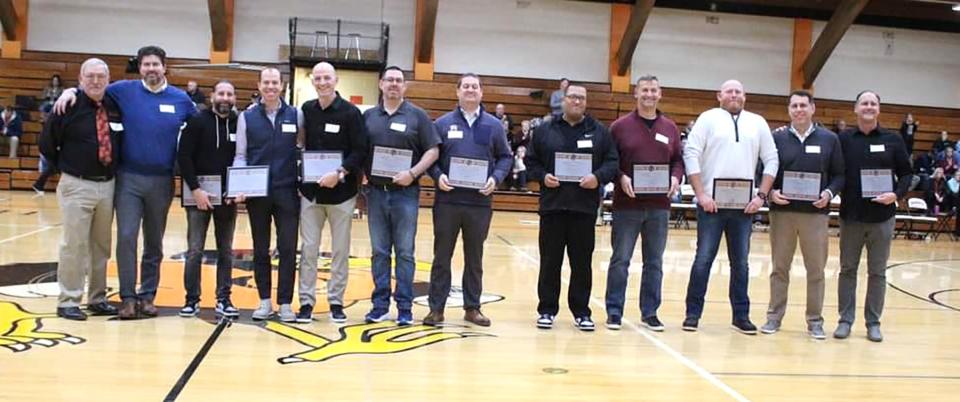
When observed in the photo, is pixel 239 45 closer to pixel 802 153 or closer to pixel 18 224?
pixel 18 224

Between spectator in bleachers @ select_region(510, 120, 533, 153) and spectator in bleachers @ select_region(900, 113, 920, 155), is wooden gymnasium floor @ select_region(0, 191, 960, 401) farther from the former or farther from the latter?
spectator in bleachers @ select_region(900, 113, 920, 155)

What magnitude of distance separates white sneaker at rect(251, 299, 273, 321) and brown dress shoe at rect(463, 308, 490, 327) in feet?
3.76

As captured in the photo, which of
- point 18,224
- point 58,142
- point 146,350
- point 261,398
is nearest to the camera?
point 261,398

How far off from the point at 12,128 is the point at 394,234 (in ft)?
46.2

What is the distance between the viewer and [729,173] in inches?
189

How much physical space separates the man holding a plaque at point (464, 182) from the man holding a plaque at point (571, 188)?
263 mm

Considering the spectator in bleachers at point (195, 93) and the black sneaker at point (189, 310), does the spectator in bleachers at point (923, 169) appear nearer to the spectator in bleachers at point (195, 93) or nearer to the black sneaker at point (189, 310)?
the spectator in bleachers at point (195, 93)

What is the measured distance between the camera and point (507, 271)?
7.38 meters

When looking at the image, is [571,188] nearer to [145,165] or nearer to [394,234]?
[394,234]

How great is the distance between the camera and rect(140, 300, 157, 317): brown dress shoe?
4.65 metres

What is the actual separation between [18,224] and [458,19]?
10.1 metres

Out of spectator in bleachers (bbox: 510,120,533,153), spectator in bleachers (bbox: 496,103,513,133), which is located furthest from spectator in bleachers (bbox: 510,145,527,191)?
spectator in bleachers (bbox: 496,103,513,133)

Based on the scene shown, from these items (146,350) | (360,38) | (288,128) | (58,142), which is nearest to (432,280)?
(288,128)

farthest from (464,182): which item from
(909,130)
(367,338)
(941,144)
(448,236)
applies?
(941,144)
